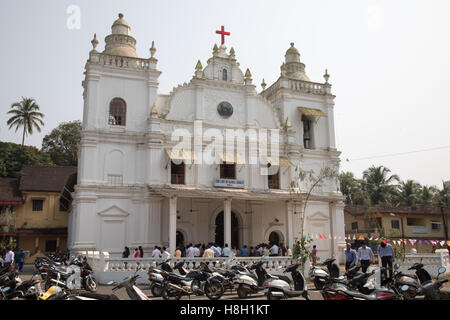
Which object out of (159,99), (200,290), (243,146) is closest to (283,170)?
(243,146)

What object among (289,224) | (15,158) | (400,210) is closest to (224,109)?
(289,224)

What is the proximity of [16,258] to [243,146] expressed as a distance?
1369 centimetres

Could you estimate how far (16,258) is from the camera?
21500 millimetres

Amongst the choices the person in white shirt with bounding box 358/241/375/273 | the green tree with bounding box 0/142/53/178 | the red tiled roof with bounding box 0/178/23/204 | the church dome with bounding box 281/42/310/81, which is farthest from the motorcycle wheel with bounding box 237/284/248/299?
the green tree with bounding box 0/142/53/178

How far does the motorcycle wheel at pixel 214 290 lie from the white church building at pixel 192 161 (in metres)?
9.19

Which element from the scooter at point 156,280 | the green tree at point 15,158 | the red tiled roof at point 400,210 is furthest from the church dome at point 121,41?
the red tiled roof at point 400,210

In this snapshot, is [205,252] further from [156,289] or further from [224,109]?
[224,109]

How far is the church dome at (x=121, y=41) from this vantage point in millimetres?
24250

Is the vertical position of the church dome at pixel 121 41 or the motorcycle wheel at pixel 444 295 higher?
the church dome at pixel 121 41

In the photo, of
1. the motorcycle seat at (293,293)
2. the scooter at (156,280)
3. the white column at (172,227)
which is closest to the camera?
the motorcycle seat at (293,293)

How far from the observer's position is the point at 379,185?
157 ft

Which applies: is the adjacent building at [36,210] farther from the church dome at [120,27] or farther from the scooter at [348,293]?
the scooter at [348,293]

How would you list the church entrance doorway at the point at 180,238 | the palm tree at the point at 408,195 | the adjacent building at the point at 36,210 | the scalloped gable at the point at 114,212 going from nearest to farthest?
the scalloped gable at the point at 114,212 → the church entrance doorway at the point at 180,238 → the adjacent building at the point at 36,210 → the palm tree at the point at 408,195
